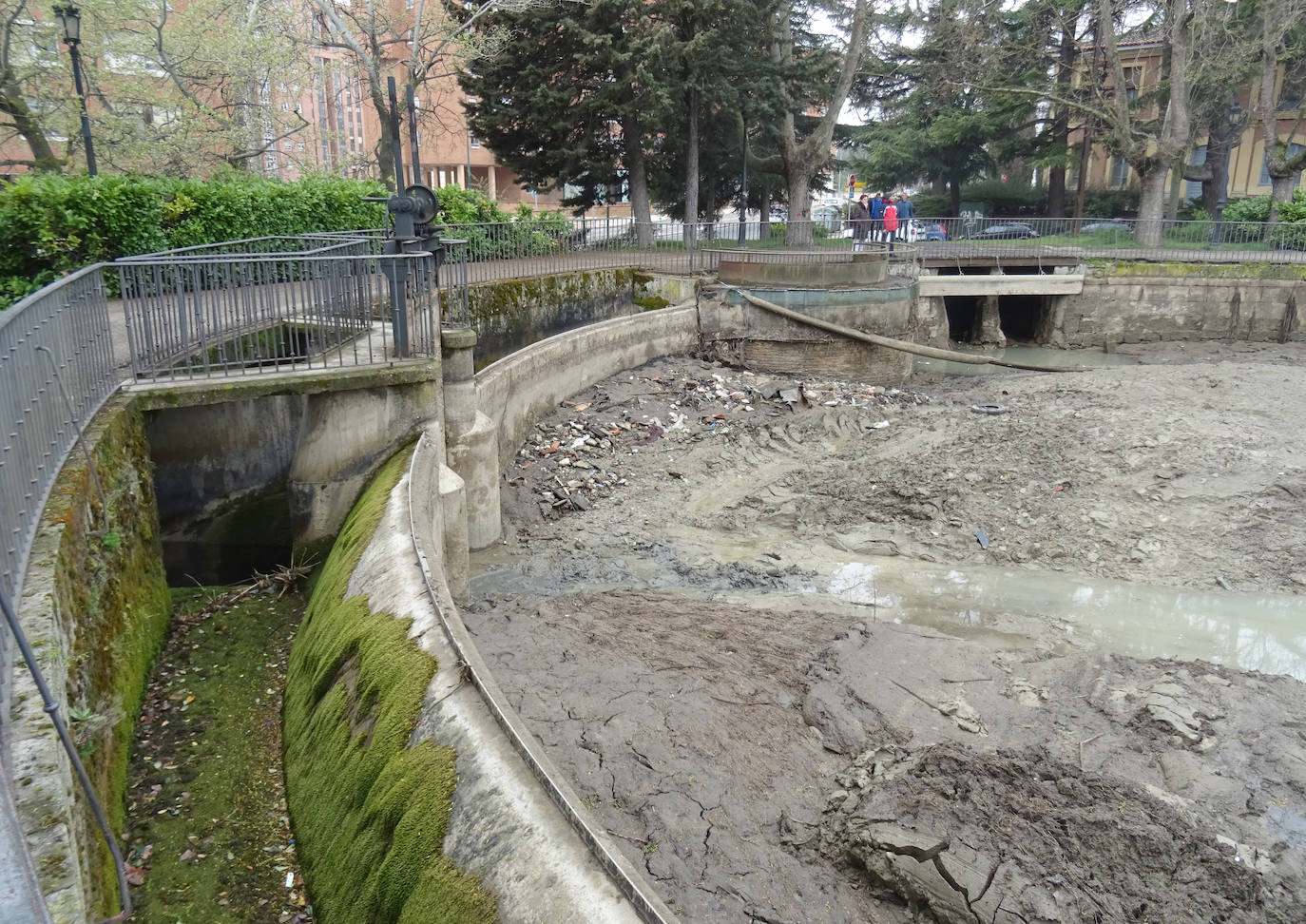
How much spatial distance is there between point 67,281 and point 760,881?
6.16 meters

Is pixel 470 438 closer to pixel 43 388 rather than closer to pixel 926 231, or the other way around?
pixel 43 388

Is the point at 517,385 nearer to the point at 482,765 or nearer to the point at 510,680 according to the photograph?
the point at 510,680

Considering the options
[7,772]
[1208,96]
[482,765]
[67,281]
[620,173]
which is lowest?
[482,765]

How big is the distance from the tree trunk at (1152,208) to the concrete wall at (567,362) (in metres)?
18.1

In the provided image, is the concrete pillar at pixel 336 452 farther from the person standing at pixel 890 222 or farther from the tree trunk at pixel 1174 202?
the tree trunk at pixel 1174 202

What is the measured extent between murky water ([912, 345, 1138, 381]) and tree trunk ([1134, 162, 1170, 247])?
645 centimetres

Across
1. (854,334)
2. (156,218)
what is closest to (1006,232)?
(854,334)

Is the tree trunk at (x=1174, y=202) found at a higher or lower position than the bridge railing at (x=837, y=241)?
higher

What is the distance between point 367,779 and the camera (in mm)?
5039

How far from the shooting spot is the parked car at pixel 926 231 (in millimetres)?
29906

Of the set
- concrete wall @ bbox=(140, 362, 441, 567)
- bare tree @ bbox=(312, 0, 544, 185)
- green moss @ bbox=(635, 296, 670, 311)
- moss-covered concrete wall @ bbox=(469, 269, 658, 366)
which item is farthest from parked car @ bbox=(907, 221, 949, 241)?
concrete wall @ bbox=(140, 362, 441, 567)

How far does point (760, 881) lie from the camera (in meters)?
5.32

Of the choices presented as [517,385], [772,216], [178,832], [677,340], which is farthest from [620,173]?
[178,832]

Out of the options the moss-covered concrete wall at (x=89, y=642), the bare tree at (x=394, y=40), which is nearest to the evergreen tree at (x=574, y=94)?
the bare tree at (x=394, y=40)
